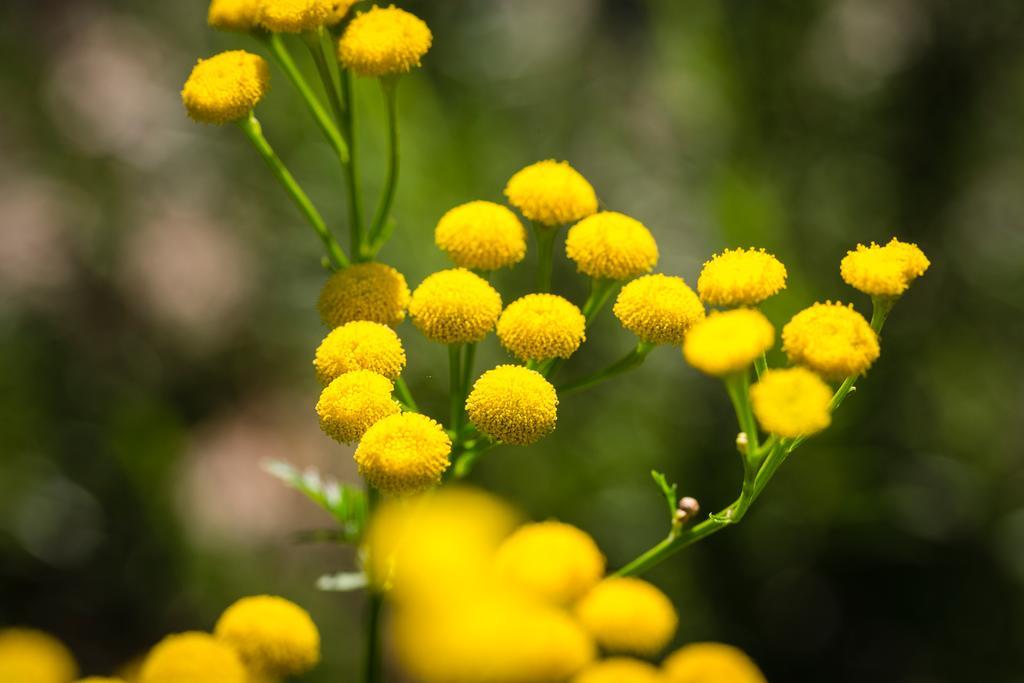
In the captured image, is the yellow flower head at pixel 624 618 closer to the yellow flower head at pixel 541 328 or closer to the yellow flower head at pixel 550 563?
the yellow flower head at pixel 550 563

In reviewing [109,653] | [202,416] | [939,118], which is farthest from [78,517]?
[939,118]

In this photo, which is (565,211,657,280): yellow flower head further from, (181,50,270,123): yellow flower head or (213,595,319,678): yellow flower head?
(213,595,319,678): yellow flower head

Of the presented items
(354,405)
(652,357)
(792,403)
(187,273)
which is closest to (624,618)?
(792,403)

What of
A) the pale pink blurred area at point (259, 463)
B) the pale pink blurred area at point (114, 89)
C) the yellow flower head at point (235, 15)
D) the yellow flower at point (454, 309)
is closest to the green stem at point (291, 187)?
the yellow flower head at point (235, 15)

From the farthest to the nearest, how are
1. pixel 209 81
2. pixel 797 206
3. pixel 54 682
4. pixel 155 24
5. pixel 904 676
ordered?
pixel 155 24 → pixel 797 206 → pixel 904 676 → pixel 209 81 → pixel 54 682

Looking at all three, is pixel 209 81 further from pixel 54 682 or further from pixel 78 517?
pixel 78 517

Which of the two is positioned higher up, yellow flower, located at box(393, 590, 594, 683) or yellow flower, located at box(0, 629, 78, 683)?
yellow flower, located at box(0, 629, 78, 683)

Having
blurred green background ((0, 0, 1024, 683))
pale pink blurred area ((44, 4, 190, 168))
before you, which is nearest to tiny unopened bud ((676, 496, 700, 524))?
blurred green background ((0, 0, 1024, 683))
